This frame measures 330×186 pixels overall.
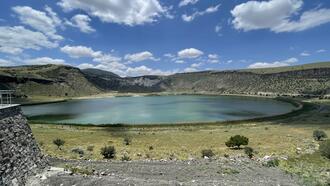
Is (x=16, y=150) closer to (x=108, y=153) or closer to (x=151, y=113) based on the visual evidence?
(x=108, y=153)

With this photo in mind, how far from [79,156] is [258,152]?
1884 centimetres

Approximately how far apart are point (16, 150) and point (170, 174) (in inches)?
389

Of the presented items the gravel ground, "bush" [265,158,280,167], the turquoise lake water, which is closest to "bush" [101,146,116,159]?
the gravel ground

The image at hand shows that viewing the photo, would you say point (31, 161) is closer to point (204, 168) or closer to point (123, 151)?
point (204, 168)

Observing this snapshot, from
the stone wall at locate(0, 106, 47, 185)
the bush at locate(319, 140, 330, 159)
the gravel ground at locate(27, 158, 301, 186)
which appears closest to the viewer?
the stone wall at locate(0, 106, 47, 185)

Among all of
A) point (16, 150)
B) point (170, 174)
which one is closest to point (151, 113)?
point (170, 174)

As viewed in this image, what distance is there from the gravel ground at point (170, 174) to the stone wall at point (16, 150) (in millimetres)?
806

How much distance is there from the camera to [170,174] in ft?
65.1

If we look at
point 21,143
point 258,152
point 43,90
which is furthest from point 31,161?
point 43,90

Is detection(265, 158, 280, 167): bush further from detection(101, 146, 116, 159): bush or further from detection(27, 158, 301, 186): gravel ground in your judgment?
detection(101, 146, 116, 159): bush

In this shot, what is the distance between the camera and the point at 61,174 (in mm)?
17984

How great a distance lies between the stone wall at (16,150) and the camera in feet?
51.0

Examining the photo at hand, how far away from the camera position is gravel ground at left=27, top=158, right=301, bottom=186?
55.6 feet

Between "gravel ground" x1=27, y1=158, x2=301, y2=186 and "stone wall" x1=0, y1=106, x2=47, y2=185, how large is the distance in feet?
2.64
